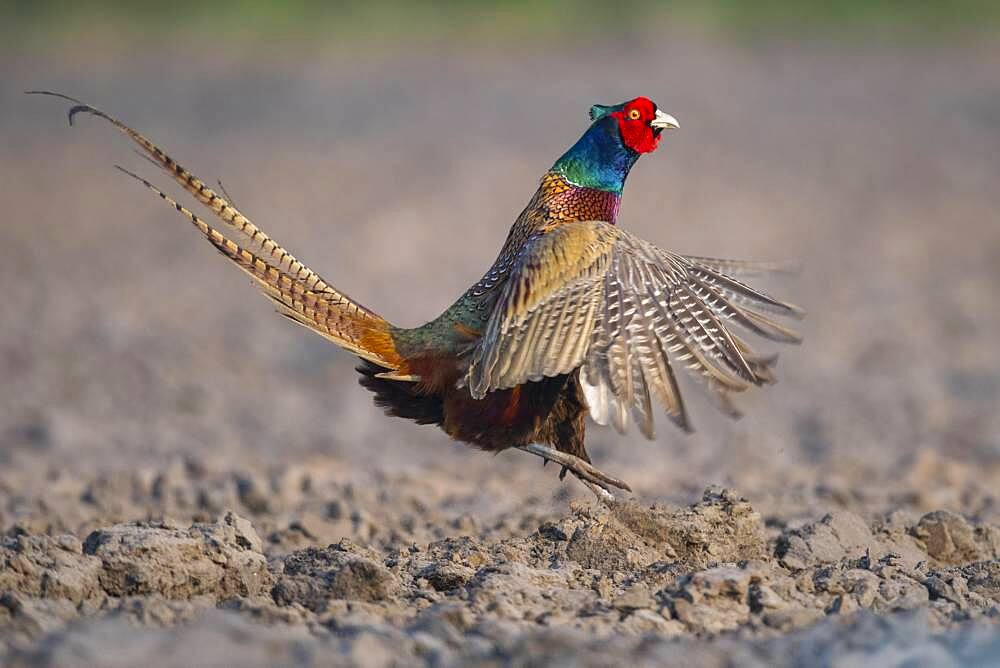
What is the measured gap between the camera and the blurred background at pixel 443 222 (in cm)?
880

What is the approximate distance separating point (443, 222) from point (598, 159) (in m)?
10.3

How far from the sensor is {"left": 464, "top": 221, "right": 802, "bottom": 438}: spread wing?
5.40m

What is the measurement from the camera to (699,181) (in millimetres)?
17844

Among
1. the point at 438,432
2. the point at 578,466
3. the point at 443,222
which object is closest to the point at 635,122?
the point at 578,466

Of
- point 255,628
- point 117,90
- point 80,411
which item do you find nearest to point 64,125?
point 117,90

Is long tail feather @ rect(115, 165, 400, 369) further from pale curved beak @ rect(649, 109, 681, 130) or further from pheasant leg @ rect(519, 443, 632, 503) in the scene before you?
pale curved beak @ rect(649, 109, 681, 130)

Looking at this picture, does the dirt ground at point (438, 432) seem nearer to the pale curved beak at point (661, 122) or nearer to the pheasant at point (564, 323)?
the pheasant at point (564, 323)

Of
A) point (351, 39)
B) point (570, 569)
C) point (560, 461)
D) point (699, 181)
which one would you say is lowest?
point (570, 569)

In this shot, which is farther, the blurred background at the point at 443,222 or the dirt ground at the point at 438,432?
the blurred background at the point at 443,222

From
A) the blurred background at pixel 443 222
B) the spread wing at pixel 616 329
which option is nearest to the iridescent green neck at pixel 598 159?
the spread wing at pixel 616 329

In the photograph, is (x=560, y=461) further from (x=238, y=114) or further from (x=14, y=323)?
(x=238, y=114)

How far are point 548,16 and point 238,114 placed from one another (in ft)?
29.3

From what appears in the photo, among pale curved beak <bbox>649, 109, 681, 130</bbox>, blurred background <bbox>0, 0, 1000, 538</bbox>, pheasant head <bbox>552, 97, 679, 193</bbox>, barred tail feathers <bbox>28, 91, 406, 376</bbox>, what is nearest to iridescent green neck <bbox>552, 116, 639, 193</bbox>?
pheasant head <bbox>552, 97, 679, 193</bbox>

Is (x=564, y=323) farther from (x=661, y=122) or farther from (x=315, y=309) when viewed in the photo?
(x=661, y=122)
